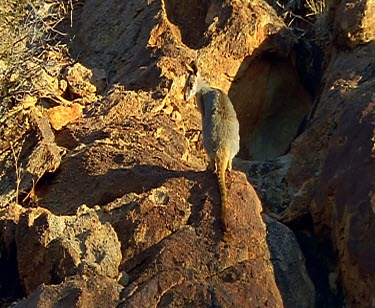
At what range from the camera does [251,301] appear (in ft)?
23.1

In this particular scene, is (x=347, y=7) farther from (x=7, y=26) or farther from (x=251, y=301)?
(x=251, y=301)

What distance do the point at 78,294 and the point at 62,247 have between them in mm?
667

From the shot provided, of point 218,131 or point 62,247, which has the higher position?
point 218,131

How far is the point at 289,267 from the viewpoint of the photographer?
7840 millimetres

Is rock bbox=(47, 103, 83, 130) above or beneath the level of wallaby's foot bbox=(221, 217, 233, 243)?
beneath

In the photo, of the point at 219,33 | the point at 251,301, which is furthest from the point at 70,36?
the point at 251,301

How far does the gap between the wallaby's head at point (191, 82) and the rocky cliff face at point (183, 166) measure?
0.43 feet

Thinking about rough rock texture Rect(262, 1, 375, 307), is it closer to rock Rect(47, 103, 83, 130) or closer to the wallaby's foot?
the wallaby's foot

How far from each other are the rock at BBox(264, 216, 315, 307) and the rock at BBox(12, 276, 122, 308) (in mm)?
1411

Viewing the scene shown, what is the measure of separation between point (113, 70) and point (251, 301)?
5.12m

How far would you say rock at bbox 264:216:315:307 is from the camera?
7.65 meters

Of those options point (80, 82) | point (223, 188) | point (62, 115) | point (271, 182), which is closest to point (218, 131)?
point (223, 188)

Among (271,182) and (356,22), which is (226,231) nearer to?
(271,182)

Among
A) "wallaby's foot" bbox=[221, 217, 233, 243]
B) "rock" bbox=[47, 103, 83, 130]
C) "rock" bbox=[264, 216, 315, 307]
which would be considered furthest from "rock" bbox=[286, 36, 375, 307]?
"rock" bbox=[47, 103, 83, 130]
